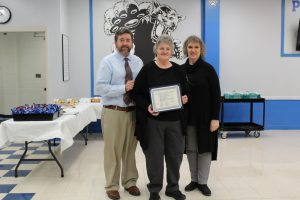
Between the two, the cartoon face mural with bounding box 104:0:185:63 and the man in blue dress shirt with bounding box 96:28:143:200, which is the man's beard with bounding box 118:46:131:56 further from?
the cartoon face mural with bounding box 104:0:185:63

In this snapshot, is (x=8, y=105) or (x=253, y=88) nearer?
(x=253, y=88)

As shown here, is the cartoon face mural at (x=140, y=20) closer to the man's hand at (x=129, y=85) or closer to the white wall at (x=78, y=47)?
the white wall at (x=78, y=47)

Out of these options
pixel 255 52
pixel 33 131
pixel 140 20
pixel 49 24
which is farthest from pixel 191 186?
pixel 255 52

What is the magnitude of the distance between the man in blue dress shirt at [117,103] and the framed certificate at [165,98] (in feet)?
0.89

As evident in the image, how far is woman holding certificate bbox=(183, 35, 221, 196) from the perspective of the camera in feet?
10.7

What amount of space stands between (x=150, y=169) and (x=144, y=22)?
433 cm

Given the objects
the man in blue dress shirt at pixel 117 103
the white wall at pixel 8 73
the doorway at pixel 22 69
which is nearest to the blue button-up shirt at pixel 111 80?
the man in blue dress shirt at pixel 117 103

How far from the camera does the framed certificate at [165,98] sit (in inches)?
119

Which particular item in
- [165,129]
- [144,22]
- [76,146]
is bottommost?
[76,146]

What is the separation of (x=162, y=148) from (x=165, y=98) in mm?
462

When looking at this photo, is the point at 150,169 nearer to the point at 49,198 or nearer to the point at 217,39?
the point at 49,198

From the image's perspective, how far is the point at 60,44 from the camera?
6.19 metres

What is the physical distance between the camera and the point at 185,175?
4.11 metres

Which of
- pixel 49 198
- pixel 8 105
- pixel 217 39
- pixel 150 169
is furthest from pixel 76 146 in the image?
pixel 8 105
